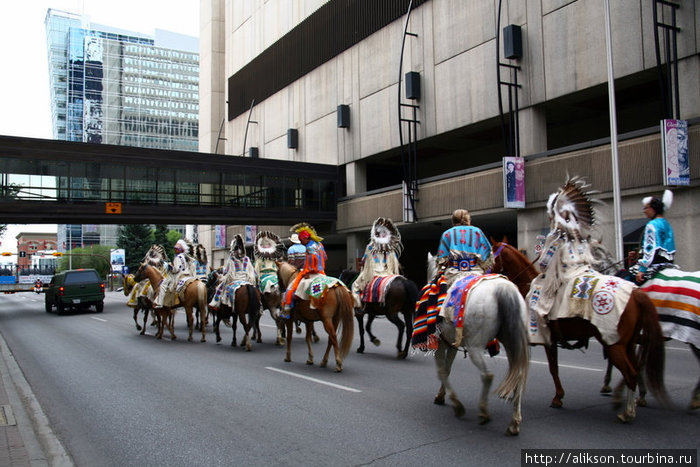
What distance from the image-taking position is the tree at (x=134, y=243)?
241ft

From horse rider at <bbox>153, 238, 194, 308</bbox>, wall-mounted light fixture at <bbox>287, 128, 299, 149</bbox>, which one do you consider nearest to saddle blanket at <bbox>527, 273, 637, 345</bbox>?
horse rider at <bbox>153, 238, 194, 308</bbox>

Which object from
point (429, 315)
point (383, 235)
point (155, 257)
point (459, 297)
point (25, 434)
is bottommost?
point (25, 434)

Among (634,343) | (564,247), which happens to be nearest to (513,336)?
(634,343)

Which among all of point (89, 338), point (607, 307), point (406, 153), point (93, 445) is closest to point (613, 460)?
point (607, 307)

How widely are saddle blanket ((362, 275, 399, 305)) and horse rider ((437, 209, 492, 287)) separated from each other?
14.5 feet

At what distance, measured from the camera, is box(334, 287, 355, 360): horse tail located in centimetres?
948

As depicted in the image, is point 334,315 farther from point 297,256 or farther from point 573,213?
point 573,213

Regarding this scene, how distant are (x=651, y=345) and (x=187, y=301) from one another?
36.5ft

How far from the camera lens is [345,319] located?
9562 millimetres

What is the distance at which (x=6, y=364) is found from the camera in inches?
441

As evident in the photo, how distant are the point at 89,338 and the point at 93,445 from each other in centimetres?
1100

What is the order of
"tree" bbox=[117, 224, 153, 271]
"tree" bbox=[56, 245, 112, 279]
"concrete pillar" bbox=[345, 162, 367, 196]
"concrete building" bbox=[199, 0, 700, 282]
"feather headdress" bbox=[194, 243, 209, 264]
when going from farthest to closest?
"tree" bbox=[56, 245, 112, 279]
"tree" bbox=[117, 224, 153, 271]
"concrete pillar" bbox=[345, 162, 367, 196]
"concrete building" bbox=[199, 0, 700, 282]
"feather headdress" bbox=[194, 243, 209, 264]

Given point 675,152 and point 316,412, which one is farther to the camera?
point 675,152

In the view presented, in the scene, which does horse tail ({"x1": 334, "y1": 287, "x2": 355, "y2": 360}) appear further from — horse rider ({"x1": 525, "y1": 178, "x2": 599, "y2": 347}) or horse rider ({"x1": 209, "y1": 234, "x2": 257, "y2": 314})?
horse rider ({"x1": 209, "y1": 234, "x2": 257, "y2": 314})
